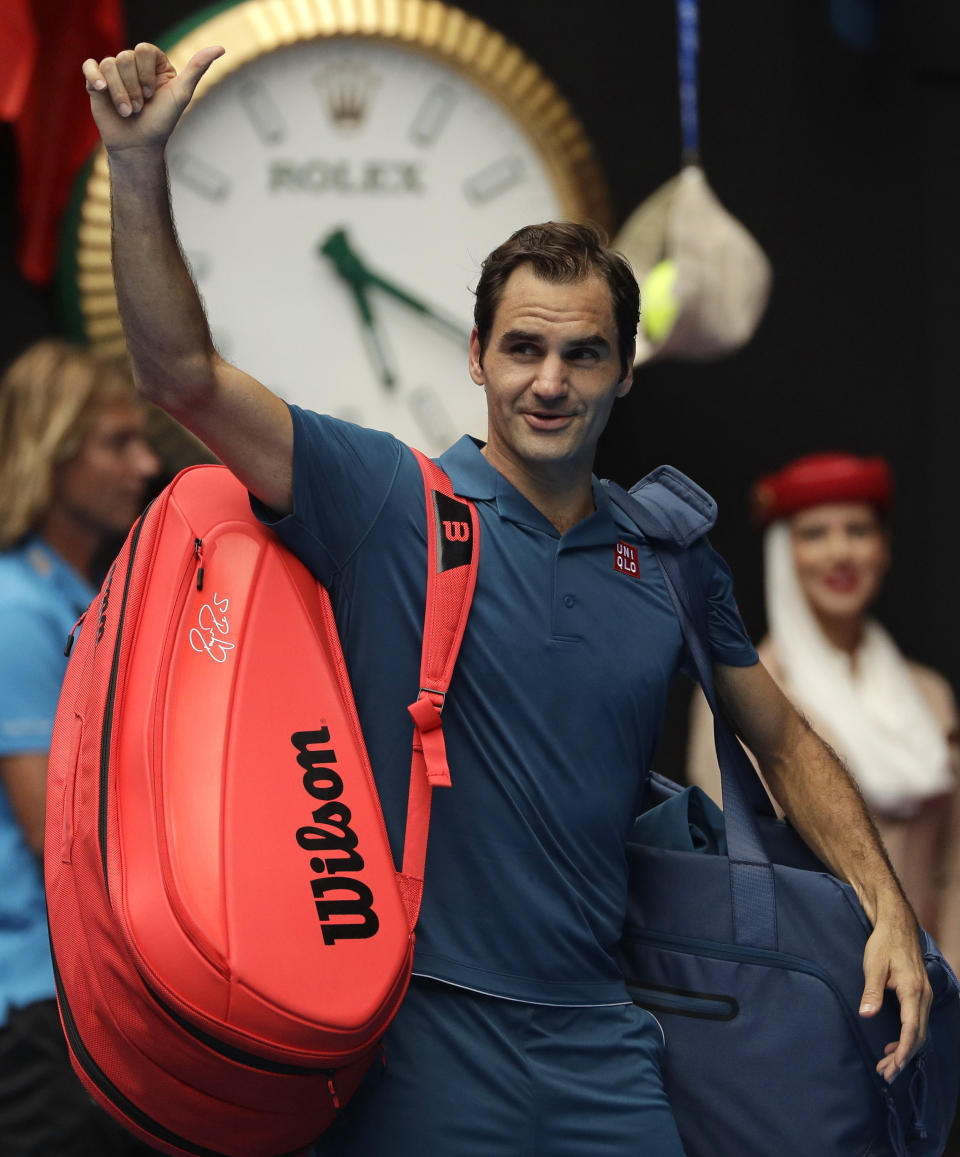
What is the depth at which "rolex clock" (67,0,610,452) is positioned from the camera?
→ 9.96ft

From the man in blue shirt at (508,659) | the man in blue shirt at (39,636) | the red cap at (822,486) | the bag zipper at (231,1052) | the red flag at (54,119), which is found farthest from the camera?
the red cap at (822,486)

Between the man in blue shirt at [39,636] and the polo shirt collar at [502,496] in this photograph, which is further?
the man in blue shirt at [39,636]

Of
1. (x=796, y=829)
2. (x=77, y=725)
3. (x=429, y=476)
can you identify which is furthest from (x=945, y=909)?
(x=77, y=725)

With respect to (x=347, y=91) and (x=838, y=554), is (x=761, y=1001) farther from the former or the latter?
(x=347, y=91)

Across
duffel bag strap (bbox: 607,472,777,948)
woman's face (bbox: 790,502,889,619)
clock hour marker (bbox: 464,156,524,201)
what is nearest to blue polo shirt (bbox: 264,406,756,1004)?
duffel bag strap (bbox: 607,472,777,948)

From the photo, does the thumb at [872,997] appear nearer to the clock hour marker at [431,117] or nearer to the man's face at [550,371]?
the man's face at [550,371]

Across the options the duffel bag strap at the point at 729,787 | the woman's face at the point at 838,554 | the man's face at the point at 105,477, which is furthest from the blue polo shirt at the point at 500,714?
the woman's face at the point at 838,554

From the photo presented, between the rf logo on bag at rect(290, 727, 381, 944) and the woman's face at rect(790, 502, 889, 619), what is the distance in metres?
1.95

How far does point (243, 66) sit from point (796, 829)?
180cm

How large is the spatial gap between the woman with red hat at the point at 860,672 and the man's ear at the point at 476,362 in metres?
1.44

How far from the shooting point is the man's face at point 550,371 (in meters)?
1.77

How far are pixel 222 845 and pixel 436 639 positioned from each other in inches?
12.7

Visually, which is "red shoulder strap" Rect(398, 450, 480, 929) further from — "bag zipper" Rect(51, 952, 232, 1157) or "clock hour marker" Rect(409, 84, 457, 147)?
"clock hour marker" Rect(409, 84, 457, 147)

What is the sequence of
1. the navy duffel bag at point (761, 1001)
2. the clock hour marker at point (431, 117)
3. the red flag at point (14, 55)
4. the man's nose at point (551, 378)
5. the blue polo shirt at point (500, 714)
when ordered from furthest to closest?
the clock hour marker at point (431, 117)
the red flag at point (14, 55)
the navy duffel bag at point (761, 1001)
the man's nose at point (551, 378)
the blue polo shirt at point (500, 714)
